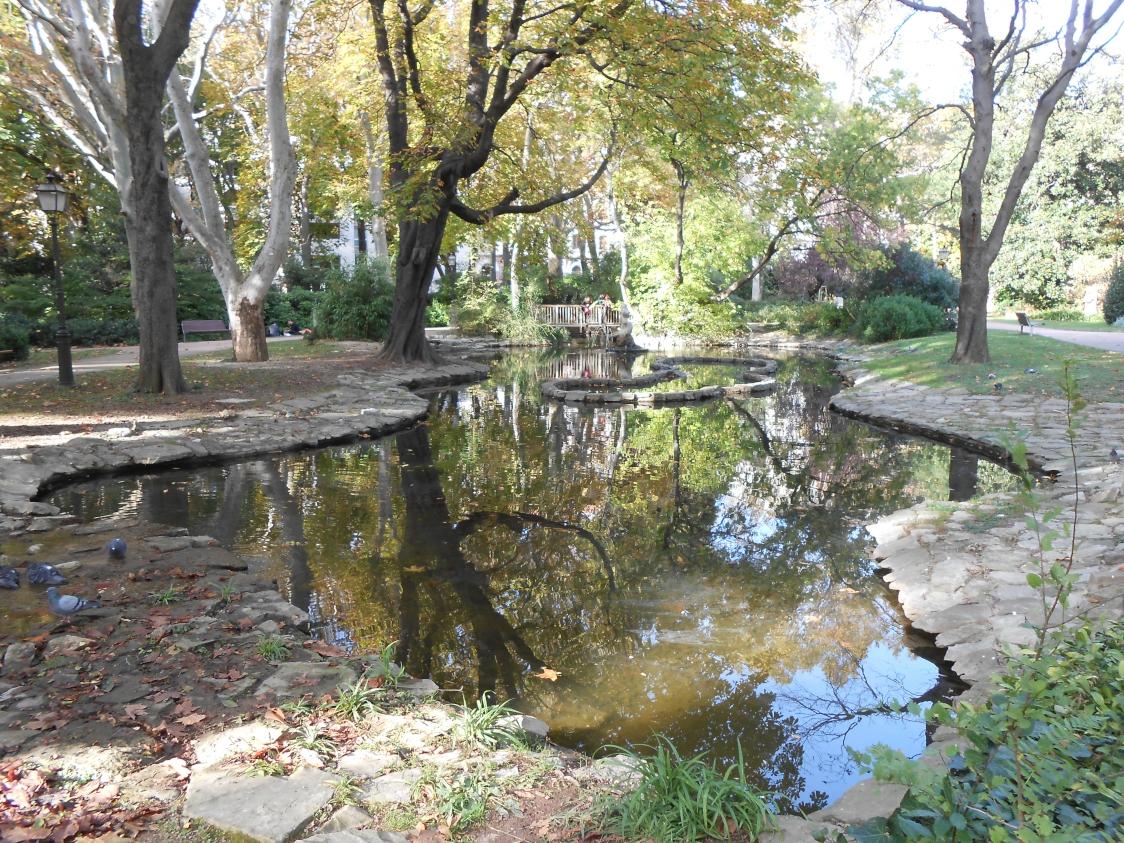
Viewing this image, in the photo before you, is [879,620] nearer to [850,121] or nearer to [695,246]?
[695,246]

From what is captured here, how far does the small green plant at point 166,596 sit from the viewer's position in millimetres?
4332

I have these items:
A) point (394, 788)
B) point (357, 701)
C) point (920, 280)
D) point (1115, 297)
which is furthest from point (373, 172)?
point (1115, 297)

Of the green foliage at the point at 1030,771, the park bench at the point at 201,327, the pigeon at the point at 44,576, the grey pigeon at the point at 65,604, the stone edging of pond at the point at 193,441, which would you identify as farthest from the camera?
the park bench at the point at 201,327

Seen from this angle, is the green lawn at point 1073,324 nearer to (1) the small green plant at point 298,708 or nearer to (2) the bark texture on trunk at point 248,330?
(2) the bark texture on trunk at point 248,330

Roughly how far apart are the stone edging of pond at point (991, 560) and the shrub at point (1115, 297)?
17795mm

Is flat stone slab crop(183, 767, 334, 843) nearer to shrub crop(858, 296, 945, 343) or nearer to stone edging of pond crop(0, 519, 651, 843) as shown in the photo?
stone edging of pond crop(0, 519, 651, 843)

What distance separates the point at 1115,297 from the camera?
2314cm

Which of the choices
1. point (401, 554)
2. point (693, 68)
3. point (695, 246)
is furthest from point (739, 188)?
point (401, 554)

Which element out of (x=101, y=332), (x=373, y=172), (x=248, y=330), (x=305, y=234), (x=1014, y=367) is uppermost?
(x=373, y=172)

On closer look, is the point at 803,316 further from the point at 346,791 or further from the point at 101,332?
the point at 346,791

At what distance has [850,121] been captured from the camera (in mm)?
22359

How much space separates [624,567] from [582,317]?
25.0 metres

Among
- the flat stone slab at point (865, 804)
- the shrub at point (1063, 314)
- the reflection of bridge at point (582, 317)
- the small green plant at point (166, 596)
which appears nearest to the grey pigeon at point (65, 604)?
the small green plant at point (166, 596)

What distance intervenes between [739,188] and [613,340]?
9.85 m
